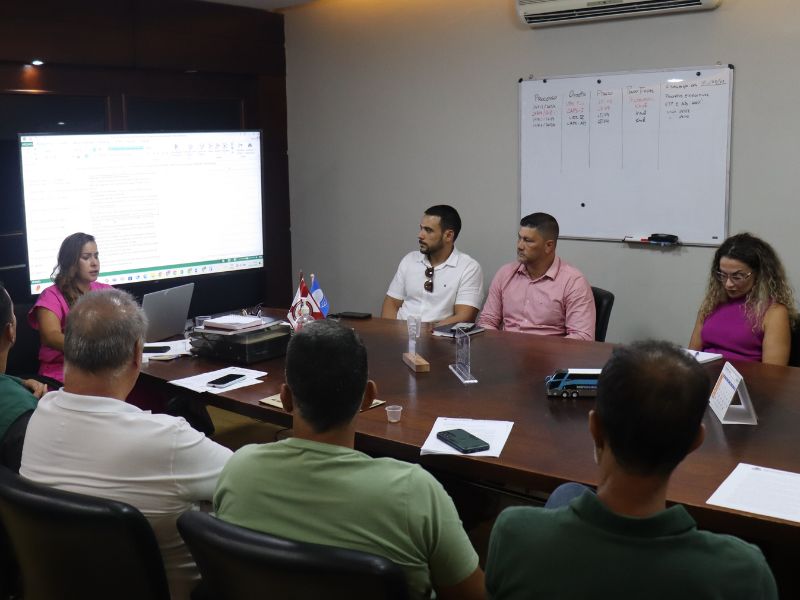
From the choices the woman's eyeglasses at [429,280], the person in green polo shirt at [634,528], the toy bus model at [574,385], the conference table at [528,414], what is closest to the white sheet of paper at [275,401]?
the conference table at [528,414]

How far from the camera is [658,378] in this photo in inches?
52.2

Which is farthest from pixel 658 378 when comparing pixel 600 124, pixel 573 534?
pixel 600 124

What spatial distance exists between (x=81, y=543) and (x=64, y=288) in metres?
2.27

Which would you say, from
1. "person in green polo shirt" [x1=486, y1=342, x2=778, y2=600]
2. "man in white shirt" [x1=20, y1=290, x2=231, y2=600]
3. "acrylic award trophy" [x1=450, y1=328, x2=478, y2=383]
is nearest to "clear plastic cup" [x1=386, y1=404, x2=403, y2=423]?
"acrylic award trophy" [x1=450, y1=328, x2=478, y2=383]

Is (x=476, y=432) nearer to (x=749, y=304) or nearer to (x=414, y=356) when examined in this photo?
(x=414, y=356)

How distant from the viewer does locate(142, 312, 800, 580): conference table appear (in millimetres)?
2074

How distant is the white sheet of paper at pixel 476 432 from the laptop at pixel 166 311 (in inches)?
60.9

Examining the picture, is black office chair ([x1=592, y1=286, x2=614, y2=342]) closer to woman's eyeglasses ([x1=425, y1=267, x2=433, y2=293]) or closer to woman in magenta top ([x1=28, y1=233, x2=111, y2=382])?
woman's eyeglasses ([x1=425, y1=267, x2=433, y2=293])

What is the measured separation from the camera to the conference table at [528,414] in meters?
2.07

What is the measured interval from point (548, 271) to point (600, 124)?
943 millimetres

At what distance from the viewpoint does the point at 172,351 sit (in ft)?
11.4

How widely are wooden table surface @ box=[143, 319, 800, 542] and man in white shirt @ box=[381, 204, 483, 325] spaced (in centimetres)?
104

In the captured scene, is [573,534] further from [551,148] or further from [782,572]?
[551,148]

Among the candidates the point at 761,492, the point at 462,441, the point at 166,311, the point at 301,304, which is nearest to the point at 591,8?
the point at 301,304
